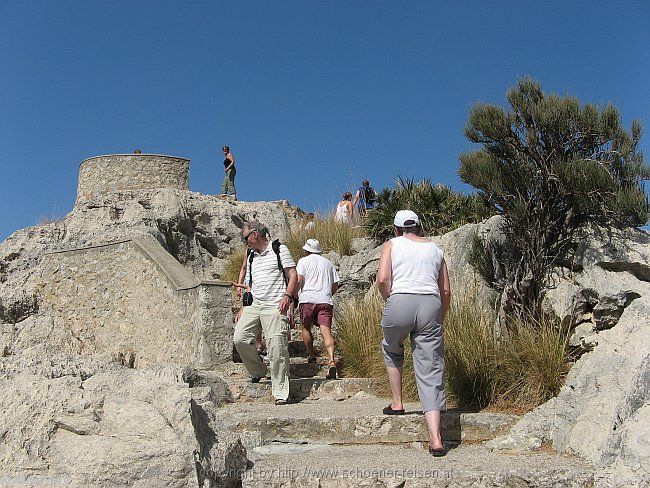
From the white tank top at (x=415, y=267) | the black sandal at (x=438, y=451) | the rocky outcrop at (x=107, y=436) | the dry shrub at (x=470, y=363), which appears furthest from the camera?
the dry shrub at (x=470, y=363)

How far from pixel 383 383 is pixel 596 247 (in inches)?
103

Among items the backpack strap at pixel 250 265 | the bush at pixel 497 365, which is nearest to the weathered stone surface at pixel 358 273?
the backpack strap at pixel 250 265

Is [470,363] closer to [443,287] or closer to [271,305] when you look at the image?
[443,287]

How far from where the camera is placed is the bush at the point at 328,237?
13055 mm

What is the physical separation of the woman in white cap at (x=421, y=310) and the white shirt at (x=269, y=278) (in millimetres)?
1857

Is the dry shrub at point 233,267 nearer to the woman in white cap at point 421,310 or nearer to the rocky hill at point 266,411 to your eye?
the rocky hill at point 266,411

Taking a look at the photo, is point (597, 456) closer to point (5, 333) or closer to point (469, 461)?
point (469, 461)

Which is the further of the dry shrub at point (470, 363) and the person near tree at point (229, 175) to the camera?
the person near tree at point (229, 175)

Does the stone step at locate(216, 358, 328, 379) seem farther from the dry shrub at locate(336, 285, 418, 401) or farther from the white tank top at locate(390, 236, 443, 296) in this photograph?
the white tank top at locate(390, 236, 443, 296)

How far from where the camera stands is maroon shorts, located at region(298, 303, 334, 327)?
801 centimetres

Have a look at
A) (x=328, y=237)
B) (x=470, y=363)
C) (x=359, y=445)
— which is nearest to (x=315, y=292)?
(x=470, y=363)

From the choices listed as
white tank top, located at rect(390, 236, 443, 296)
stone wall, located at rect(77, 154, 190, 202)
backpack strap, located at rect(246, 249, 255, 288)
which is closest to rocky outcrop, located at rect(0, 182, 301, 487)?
stone wall, located at rect(77, 154, 190, 202)

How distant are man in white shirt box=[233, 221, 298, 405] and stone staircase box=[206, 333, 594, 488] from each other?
35 centimetres

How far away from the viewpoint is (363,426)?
5.49 metres
